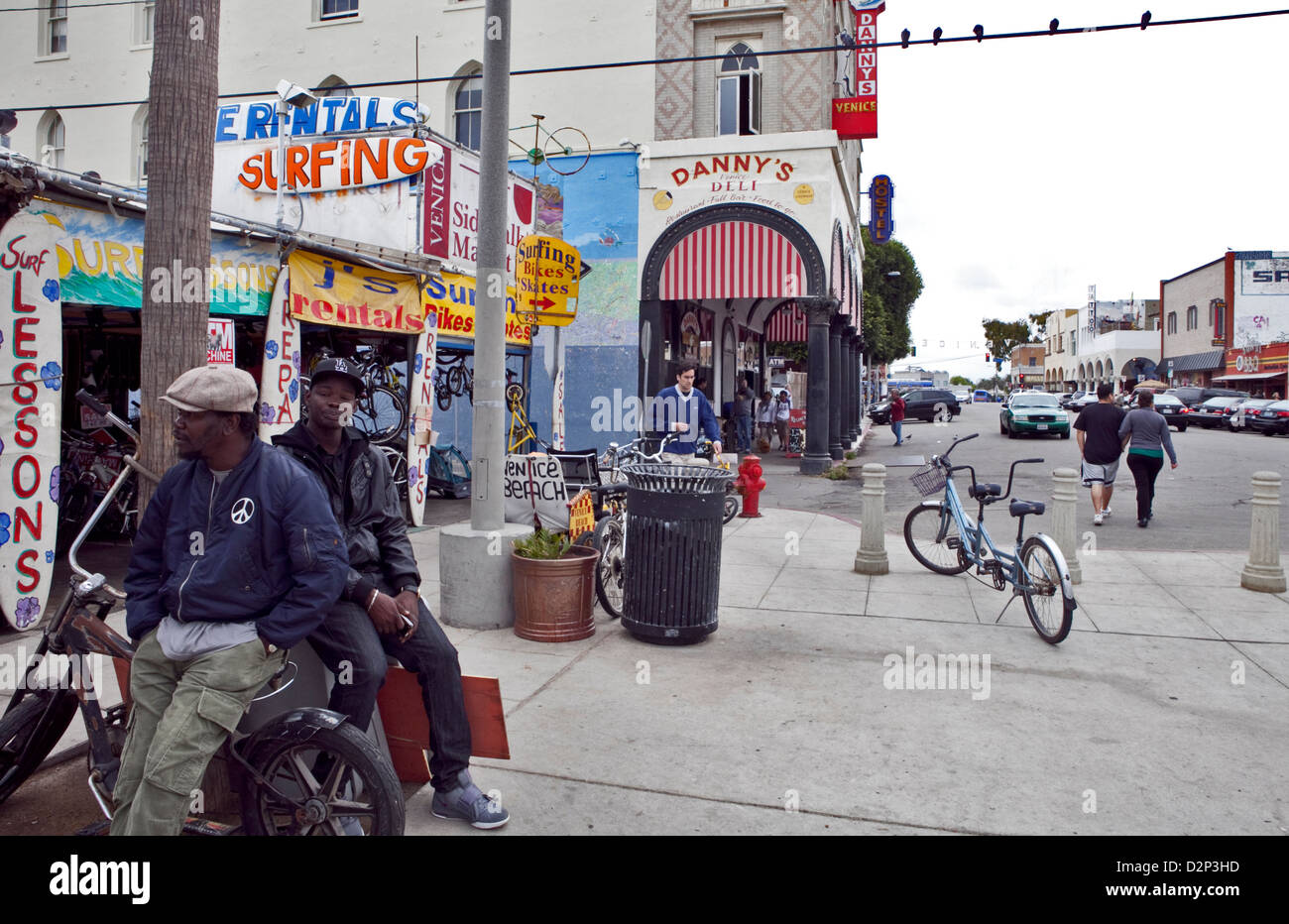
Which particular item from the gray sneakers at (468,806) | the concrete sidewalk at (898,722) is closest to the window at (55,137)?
the concrete sidewalk at (898,722)

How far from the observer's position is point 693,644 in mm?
6270

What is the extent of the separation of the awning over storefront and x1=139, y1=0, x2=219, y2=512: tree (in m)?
64.8

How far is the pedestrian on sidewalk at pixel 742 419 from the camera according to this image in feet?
75.7

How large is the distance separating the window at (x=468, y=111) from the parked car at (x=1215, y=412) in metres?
33.3

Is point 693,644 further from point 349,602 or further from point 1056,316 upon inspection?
point 1056,316

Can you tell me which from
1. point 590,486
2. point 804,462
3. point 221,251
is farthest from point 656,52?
point 590,486

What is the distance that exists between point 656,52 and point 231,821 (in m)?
18.0

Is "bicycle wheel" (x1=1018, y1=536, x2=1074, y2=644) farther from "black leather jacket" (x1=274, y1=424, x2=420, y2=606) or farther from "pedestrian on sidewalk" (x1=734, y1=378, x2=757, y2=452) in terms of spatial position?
"pedestrian on sidewalk" (x1=734, y1=378, x2=757, y2=452)

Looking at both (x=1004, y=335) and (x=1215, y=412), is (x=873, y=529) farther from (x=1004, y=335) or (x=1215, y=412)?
(x=1004, y=335)

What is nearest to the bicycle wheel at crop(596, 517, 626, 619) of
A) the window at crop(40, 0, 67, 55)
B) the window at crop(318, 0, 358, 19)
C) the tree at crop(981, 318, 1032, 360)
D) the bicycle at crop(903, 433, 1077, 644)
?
the bicycle at crop(903, 433, 1077, 644)

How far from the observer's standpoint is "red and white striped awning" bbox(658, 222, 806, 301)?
18328mm

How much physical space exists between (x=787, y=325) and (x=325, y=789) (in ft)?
89.6

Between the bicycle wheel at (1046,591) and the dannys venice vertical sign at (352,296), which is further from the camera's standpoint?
the dannys venice vertical sign at (352,296)
